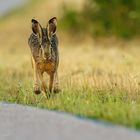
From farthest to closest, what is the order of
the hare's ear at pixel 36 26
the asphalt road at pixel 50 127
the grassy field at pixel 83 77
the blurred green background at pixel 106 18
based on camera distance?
the blurred green background at pixel 106 18 → the hare's ear at pixel 36 26 → the grassy field at pixel 83 77 → the asphalt road at pixel 50 127

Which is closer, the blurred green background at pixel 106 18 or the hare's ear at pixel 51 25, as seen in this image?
the hare's ear at pixel 51 25

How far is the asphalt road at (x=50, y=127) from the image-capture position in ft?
27.3

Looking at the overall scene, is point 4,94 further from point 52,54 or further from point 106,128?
point 106,128

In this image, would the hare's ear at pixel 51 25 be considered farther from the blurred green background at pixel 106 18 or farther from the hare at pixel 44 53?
the blurred green background at pixel 106 18

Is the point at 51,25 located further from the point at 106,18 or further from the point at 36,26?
the point at 106,18

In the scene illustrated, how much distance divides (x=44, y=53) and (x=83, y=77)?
2308 mm

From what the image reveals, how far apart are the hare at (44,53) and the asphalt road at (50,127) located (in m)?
1.41

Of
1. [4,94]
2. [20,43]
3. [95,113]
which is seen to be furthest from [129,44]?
[95,113]

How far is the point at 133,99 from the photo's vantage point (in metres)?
10.8

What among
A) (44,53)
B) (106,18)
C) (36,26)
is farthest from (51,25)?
(106,18)

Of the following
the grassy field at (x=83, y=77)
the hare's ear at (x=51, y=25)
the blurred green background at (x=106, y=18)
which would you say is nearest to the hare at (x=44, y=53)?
the hare's ear at (x=51, y=25)

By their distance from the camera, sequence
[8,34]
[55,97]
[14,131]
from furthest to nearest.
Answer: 1. [8,34]
2. [55,97]
3. [14,131]

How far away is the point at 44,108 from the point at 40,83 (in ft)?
4.77

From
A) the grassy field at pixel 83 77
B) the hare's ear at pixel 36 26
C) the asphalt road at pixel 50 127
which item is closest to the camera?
the asphalt road at pixel 50 127
